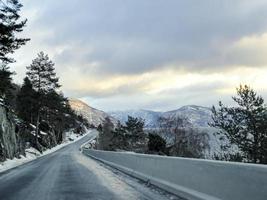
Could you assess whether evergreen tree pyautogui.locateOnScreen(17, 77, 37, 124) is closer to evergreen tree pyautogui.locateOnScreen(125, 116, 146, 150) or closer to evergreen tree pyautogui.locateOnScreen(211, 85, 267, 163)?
evergreen tree pyautogui.locateOnScreen(125, 116, 146, 150)

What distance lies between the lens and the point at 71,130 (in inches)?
7781

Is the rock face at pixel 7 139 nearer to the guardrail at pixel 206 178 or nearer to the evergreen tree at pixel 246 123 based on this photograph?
the evergreen tree at pixel 246 123

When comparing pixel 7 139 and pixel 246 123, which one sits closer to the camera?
pixel 246 123

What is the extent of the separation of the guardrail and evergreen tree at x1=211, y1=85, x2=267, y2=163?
15410 mm

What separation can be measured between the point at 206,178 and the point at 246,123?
25.2 metres

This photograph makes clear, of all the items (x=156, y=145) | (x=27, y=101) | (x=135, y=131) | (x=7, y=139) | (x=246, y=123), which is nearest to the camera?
(x=246, y=123)

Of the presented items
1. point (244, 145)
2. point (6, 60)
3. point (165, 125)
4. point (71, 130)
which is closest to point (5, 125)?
point (6, 60)

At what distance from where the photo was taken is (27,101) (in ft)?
304

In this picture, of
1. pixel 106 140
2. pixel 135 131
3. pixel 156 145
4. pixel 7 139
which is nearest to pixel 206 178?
pixel 7 139

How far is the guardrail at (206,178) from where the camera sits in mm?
8523

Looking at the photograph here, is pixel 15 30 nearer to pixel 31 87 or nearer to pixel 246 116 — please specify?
pixel 246 116

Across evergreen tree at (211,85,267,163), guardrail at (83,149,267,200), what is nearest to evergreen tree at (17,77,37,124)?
evergreen tree at (211,85,267,163)

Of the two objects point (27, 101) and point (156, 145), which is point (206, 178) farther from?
point (27, 101)

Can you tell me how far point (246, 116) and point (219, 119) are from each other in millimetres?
2649
